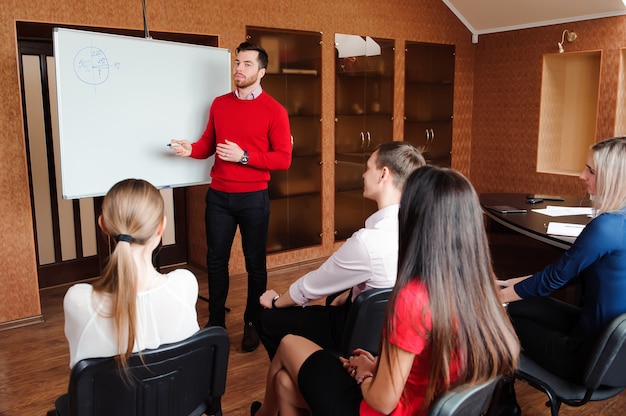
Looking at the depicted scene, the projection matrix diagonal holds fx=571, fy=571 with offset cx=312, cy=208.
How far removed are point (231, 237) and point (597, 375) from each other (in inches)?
75.7

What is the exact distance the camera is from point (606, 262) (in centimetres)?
180

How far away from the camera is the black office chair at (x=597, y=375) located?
158 centimetres

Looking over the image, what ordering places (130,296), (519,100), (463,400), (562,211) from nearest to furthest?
(463,400) < (130,296) < (562,211) < (519,100)

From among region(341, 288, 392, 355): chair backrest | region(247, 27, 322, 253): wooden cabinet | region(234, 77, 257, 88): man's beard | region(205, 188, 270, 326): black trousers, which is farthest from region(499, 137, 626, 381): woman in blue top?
region(247, 27, 322, 253): wooden cabinet

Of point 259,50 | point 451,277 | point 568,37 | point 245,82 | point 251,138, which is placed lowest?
point 451,277

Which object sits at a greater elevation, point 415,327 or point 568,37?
point 568,37

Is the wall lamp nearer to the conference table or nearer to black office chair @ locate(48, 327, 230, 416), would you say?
the conference table

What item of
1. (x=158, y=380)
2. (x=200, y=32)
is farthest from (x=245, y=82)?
(x=158, y=380)

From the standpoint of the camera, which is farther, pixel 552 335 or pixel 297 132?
pixel 297 132

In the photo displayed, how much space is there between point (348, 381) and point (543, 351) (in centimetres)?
73

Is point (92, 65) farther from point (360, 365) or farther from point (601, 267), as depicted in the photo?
point (601, 267)

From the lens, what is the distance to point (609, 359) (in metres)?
1.62

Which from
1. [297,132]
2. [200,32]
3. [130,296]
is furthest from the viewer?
[297,132]

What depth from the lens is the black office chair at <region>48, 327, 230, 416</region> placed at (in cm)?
131
